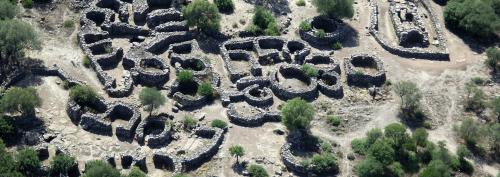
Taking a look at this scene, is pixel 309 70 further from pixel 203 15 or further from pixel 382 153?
pixel 382 153

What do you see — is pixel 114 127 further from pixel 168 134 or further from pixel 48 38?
pixel 48 38

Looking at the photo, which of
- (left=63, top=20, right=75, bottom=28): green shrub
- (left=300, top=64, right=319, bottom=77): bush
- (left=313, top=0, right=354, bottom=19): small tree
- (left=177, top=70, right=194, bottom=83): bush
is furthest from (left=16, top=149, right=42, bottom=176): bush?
(left=313, top=0, right=354, bottom=19): small tree

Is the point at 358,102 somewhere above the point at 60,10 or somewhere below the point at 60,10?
below

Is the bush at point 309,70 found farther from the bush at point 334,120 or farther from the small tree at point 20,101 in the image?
the small tree at point 20,101

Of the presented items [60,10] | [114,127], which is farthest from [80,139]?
[60,10]

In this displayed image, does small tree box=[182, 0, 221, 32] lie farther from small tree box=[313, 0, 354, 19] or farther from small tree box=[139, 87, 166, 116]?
small tree box=[139, 87, 166, 116]

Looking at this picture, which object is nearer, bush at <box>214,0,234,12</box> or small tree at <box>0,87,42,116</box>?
small tree at <box>0,87,42,116</box>

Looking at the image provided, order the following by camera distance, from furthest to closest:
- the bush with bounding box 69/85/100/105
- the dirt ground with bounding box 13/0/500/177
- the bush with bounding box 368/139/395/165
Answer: the bush with bounding box 69/85/100/105, the dirt ground with bounding box 13/0/500/177, the bush with bounding box 368/139/395/165
